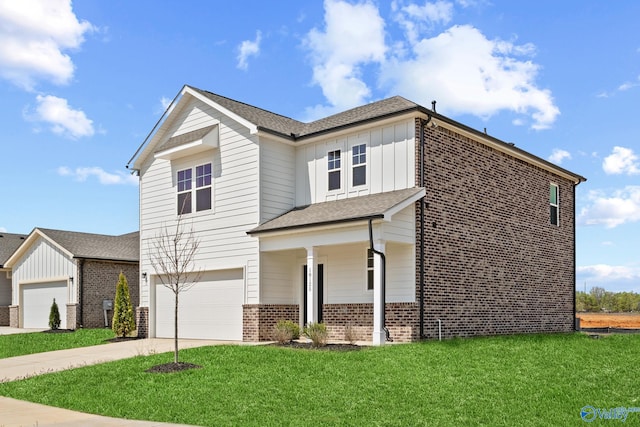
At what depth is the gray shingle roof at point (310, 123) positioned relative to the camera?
66.6 feet

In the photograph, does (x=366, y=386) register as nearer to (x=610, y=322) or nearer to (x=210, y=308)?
(x=210, y=308)

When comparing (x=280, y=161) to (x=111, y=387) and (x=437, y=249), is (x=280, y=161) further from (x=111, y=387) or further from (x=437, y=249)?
(x=111, y=387)

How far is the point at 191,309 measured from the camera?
2264 cm

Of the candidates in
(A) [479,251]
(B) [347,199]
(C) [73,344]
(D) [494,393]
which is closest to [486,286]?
(A) [479,251]

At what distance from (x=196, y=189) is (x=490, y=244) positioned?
387 inches

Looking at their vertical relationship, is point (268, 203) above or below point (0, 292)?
above

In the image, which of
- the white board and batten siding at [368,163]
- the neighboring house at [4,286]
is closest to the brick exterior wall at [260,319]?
the white board and batten siding at [368,163]

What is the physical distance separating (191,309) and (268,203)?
4.88 m

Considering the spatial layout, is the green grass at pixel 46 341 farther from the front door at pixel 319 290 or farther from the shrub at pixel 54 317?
the front door at pixel 319 290

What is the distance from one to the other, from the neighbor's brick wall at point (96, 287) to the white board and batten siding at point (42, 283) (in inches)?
21.5

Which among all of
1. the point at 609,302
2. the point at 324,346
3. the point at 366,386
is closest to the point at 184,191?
the point at 324,346

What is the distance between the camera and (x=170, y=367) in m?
14.6

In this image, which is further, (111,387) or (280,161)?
(280,161)

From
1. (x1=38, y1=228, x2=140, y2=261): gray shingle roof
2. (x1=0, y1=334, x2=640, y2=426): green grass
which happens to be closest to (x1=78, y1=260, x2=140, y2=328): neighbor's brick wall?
(x1=38, y1=228, x2=140, y2=261): gray shingle roof
